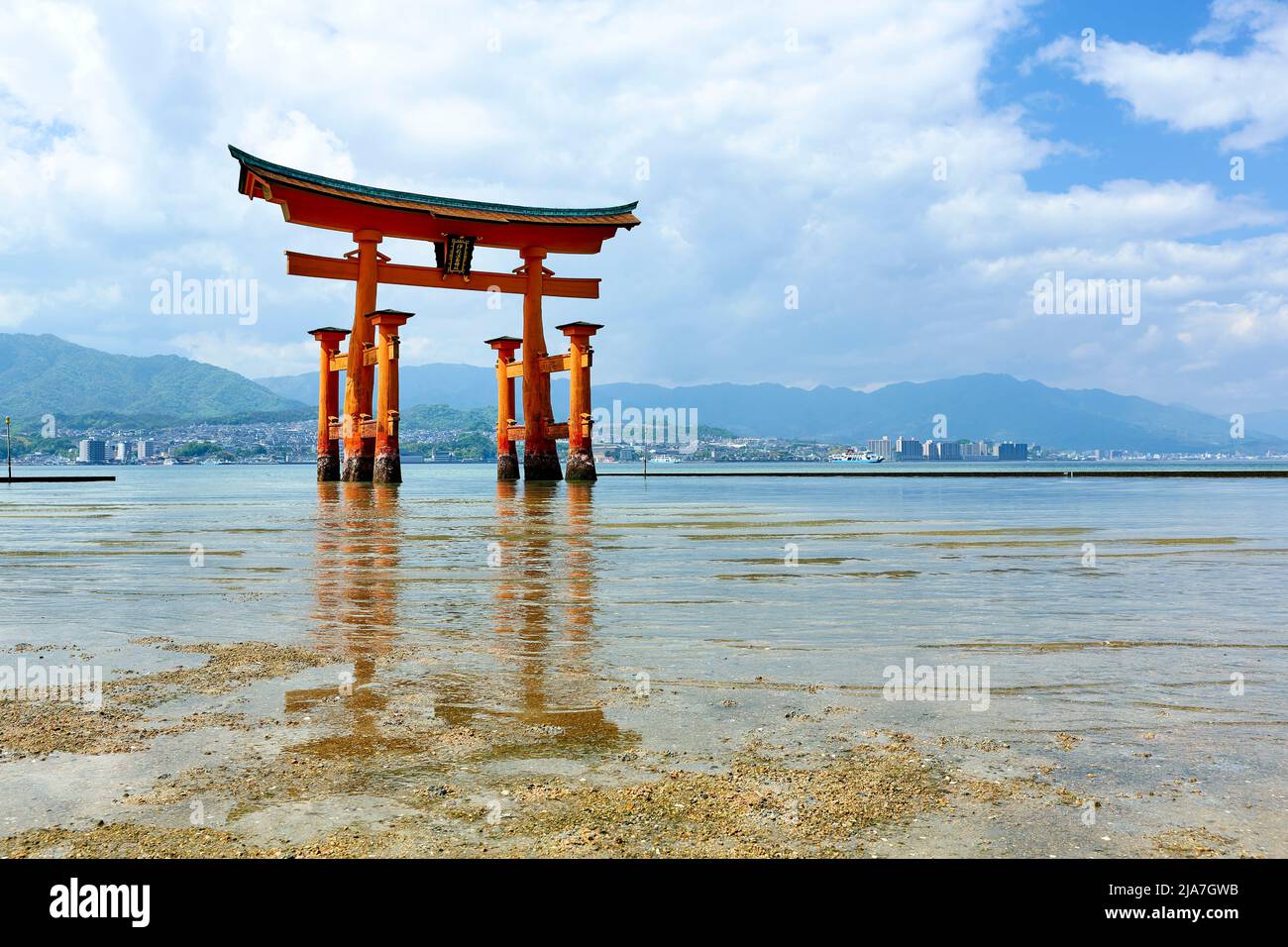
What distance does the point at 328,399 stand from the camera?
47.0 metres

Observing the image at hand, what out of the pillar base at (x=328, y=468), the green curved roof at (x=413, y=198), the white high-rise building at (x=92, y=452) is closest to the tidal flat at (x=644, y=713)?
the green curved roof at (x=413, y=198)

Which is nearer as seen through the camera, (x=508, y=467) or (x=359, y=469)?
(x=359, y=469)

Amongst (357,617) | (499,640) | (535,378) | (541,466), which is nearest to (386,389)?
(535,378)

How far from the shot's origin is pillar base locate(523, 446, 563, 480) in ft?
142

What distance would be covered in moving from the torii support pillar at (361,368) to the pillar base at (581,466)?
951cm

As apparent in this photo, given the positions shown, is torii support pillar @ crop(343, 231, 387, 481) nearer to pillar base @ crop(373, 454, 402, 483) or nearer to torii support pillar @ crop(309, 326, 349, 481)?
pillar base @ crop(373, 454, 402, 483)

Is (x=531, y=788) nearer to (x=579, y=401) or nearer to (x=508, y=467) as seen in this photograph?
(x=579, y=401)

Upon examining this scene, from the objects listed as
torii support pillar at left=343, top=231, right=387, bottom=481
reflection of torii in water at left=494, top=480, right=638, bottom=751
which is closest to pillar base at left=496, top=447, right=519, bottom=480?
torii support pillar at left=343, top=231, right=387, bottom=481

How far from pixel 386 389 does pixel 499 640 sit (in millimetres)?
34508

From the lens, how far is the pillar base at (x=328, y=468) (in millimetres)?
47812

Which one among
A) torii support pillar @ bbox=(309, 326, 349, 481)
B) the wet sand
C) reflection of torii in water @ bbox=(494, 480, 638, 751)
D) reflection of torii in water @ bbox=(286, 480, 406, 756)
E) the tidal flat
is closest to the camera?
the wet sand

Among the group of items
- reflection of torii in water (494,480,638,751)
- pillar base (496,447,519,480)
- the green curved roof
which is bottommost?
reflection of torii in water (494,480,638,751)
